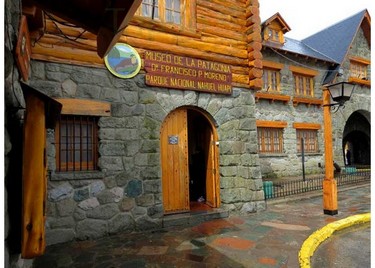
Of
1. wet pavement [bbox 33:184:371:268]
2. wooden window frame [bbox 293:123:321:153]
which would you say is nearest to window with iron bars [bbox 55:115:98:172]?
wet pavement [bbox 33:184:371:268]

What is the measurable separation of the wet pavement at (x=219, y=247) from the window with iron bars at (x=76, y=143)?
1.43 m

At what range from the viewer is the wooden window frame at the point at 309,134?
14.6m

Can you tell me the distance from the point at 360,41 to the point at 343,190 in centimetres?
1192

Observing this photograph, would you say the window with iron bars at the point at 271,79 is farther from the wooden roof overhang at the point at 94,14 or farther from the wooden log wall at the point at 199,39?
the wooden roof overhang at the point at 94,14


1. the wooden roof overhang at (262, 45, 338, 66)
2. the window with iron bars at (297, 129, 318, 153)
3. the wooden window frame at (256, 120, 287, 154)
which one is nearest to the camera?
the wooden roof overhang at (262, 45, 338, 66)

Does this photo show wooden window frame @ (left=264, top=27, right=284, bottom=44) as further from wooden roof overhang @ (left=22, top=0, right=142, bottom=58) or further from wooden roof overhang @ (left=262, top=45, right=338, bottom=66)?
wooden roof overhang @ (left=22, top=0, right=142, bottom=58)

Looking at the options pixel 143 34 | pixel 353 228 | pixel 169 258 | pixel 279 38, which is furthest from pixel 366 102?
pixel 169 258

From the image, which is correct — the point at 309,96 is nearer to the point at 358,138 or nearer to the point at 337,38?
the point at 337,38

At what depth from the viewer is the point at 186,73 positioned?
634 centimetres

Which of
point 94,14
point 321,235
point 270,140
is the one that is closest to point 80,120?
point 94,14

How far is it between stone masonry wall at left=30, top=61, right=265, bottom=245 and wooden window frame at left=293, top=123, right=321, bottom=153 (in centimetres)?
935

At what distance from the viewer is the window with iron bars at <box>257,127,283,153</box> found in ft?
44.3

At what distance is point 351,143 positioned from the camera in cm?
2167

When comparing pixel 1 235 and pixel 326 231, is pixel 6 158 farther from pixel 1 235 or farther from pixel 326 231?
pixel 326 231
